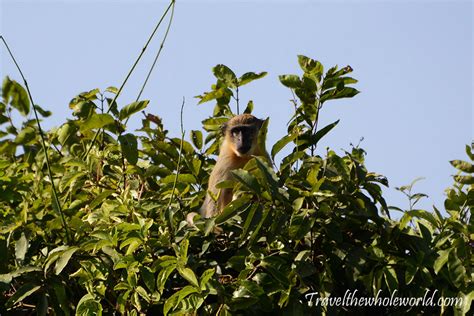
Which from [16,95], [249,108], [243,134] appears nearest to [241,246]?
[16,95]

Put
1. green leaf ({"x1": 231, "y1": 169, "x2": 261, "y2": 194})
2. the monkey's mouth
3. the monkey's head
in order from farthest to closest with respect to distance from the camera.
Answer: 1. the monkey's mouth
2. the monkey's head
3. green leaf ({"x1": 231, "y1": 169, "x2": 261, "y2": 194})

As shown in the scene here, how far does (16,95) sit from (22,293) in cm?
142

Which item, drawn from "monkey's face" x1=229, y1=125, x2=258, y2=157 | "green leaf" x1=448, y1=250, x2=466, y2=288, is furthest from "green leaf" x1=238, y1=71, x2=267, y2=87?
"green leaf" x1=448, y1=250, x2=466, y2=288

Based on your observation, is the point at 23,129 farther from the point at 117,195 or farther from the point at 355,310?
the point at 355,310

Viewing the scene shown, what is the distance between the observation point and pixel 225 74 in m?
6.66

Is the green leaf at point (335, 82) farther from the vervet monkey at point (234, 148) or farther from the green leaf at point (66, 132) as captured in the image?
the vervet monkey at point (234, 148)

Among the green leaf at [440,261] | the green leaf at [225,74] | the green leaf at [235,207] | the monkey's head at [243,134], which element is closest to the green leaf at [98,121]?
the green leaf at [235,207]

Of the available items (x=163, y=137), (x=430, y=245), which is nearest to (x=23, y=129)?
(x=163, y=137)

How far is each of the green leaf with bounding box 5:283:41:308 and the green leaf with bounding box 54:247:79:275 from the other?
163 mm

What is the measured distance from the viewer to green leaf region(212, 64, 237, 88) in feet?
21.8

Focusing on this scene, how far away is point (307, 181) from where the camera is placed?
4.93 m

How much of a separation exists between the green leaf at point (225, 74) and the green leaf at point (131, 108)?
1039 millimetres

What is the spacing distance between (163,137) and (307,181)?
1967 millimetres

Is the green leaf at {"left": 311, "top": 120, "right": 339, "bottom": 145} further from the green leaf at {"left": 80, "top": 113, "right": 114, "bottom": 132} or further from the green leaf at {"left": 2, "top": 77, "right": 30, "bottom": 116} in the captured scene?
the green leaf at {"left": 2, "top": 77, "right": 30, "bottom": 116}
